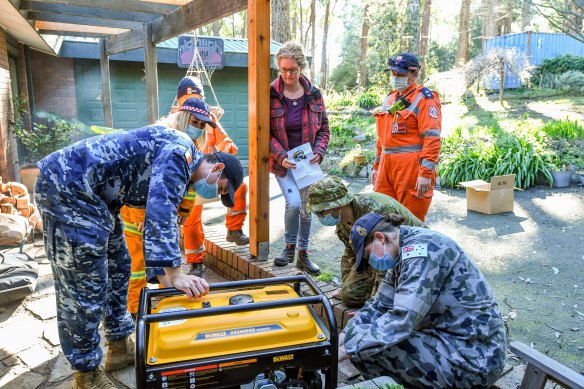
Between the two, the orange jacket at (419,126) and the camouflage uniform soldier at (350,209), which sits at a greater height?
the orange jacket at (419,126)

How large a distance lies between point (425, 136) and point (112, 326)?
8.95 ft

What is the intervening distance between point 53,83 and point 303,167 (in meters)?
9.87

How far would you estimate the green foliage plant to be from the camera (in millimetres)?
8461

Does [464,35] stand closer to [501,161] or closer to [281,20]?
[281,20]

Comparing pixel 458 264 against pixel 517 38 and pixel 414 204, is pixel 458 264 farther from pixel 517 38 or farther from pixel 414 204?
pixel 517 38

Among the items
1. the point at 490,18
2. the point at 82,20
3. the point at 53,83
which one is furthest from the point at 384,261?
the point at 490,18

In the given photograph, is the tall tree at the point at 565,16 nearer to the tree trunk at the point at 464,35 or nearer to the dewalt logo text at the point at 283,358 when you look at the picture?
the dewalt logo text at the point at 283,358

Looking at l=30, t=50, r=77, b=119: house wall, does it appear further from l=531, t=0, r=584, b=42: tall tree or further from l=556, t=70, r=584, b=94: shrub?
l=556, t=70, r=584, b=94: shrub

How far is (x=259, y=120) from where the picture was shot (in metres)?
Answer: 3.74

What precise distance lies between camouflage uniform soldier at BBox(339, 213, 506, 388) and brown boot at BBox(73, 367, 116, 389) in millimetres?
1288

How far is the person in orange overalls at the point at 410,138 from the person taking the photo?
12.2 feet

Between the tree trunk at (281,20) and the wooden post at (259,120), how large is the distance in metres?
9.53

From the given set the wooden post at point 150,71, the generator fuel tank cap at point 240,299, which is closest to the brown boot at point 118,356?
the generator fuel tank cap at point 240,299

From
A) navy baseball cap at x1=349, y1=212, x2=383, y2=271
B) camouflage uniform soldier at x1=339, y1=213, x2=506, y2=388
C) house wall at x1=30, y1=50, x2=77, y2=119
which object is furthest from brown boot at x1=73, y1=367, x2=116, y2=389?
house wall at x1=30, y1=50, x2=77, y2=119
